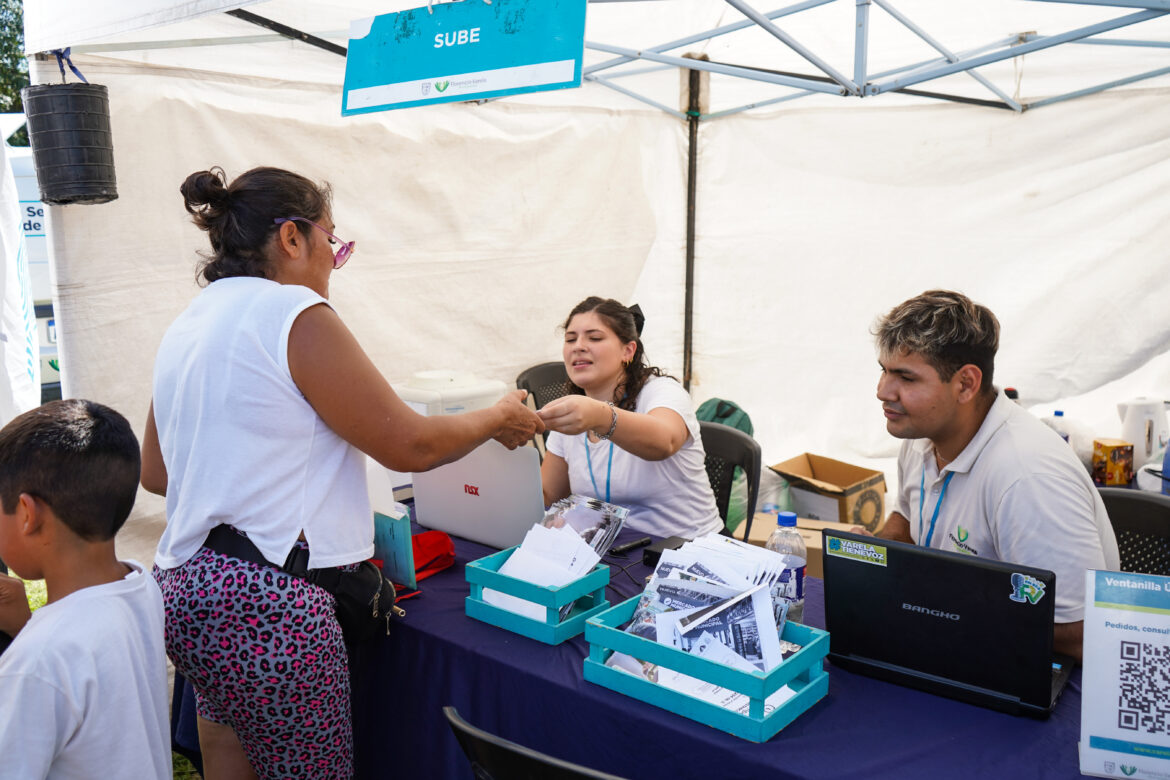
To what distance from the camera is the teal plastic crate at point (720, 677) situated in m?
1.43

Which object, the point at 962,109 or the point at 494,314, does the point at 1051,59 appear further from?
the point at 494,314

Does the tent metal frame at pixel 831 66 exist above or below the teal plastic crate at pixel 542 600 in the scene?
above

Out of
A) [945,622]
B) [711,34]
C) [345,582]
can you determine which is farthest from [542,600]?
[711,34]

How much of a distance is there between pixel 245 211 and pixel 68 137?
Result: 64.6 inches

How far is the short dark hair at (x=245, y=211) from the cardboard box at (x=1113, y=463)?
134 inches

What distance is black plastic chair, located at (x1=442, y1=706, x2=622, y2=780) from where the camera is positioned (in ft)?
3.76

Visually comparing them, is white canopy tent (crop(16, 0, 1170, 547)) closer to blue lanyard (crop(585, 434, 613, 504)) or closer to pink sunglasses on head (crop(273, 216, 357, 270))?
pink sunglasses on head (crop(273, 216, 357, 270))

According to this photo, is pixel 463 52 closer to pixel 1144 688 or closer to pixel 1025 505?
pixel 1025 505

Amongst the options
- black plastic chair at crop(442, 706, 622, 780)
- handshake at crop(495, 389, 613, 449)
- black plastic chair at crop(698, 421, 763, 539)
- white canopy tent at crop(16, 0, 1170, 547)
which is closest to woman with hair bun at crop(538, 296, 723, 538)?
handshake at crop(495, 389, 613, 449)

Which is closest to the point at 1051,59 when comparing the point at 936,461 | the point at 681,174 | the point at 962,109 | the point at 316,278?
the point at 962,109

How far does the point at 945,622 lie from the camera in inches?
59.8

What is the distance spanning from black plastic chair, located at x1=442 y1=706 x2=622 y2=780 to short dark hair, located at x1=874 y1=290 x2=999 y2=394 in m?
1.19

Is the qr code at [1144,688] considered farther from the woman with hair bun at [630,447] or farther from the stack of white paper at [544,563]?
the woman with hair bun at [630,447]

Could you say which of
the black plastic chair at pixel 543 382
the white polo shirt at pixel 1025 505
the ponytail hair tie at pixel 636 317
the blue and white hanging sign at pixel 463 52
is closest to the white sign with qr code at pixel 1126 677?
the white polo shirt at pixel 1025 505
